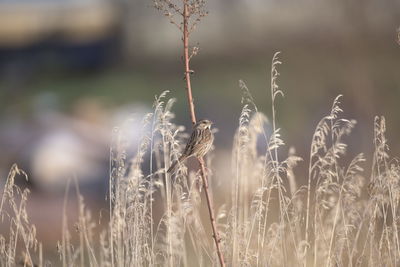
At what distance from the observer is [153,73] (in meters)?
36.0

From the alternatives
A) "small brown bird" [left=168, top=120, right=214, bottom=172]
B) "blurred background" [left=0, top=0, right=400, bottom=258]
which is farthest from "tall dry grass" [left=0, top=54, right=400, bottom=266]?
"blurred background" [left=0, top=0, right=400, bottom=258]

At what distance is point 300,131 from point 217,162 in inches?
97.7

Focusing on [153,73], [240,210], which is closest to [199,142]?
[240,210]

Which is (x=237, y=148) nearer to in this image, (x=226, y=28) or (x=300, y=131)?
(x=300, y=131)

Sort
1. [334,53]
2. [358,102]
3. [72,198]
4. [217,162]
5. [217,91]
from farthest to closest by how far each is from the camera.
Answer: [217,91] < [72,198] < [217,162] < [334,53] < [358,102]

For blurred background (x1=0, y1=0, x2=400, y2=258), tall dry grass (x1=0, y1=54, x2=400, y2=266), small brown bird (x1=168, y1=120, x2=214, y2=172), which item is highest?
blurred background (x1=0, y1=0, x2=400, y2=258)

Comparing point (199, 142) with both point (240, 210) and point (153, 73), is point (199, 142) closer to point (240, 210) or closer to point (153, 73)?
point (240, 210)

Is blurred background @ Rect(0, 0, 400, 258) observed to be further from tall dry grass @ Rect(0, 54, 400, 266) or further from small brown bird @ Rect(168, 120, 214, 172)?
tall dry grass @ Rect(0, 54, 400, 266)

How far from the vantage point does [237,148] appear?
504cm

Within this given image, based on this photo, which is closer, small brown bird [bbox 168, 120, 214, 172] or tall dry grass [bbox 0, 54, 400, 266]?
tall dry grass [bbox 0, 54, 400, 266]

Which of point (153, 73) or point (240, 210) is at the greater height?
point (153, 73)

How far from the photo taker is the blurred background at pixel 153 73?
11.6 meters

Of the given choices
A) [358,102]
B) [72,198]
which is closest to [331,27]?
[358,102]

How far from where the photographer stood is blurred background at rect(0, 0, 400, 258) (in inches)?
456
